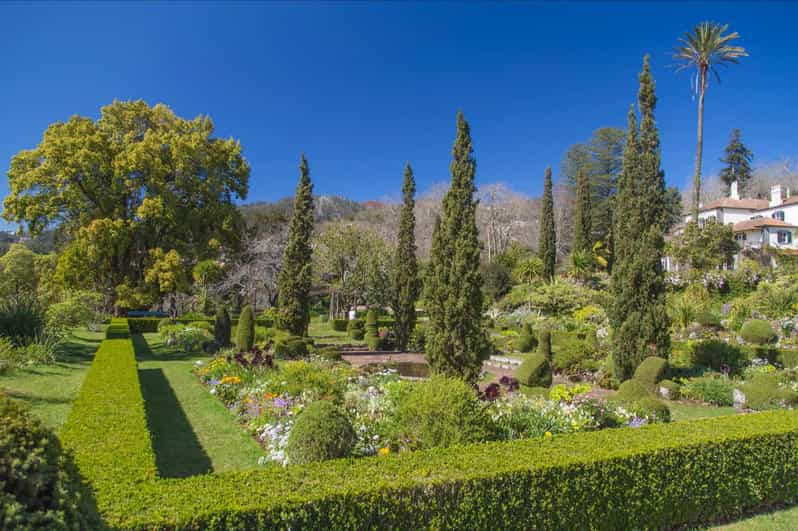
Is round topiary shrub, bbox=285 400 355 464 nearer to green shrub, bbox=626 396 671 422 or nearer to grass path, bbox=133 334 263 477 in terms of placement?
grass path, bbox=133 334 263 477

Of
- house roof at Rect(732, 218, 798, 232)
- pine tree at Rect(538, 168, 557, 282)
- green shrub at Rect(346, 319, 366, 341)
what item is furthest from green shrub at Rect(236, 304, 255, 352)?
house roof at Rect(732, 218, 798, 232)

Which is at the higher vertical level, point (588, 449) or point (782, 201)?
point (782, 201)

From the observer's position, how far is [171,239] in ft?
91.8

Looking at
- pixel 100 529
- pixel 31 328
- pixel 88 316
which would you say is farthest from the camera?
pixel 88 316

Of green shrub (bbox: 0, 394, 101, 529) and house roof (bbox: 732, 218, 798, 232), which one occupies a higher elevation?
house roof (bbox: 732, 218, 798, 232)

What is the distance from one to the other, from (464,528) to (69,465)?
2830mm

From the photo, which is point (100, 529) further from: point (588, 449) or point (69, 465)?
point (588, 449)

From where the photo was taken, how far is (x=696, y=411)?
978 centimetres

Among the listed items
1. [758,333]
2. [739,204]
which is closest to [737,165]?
[739,204]

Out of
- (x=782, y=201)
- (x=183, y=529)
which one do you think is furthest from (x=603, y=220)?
(x=183, y=529)

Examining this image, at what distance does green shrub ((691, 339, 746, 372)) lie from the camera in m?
12.7

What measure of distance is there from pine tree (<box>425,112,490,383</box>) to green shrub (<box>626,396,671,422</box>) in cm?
340

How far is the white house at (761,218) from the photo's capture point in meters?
37.5

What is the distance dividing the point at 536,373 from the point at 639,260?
14.4ft
